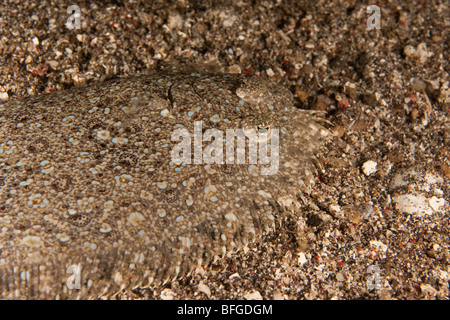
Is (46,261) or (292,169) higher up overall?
(292,169)

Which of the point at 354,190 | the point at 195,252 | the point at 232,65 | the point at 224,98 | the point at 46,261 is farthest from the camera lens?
the point at 232,65

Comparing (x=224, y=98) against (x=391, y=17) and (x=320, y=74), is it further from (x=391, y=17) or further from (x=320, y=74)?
(x=391, y=17)

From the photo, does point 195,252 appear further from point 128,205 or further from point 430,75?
point 430,75

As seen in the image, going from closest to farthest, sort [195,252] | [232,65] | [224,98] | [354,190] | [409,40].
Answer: [195,252], [224,98], [354,190], [232,65], [409,40]

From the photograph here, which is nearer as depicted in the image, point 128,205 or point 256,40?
point 128,205

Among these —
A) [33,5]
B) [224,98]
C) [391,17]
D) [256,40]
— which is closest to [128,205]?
[224,98]

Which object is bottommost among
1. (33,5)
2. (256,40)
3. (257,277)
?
(257,277)

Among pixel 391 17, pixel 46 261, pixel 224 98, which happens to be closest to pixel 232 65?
pixel 224 98
